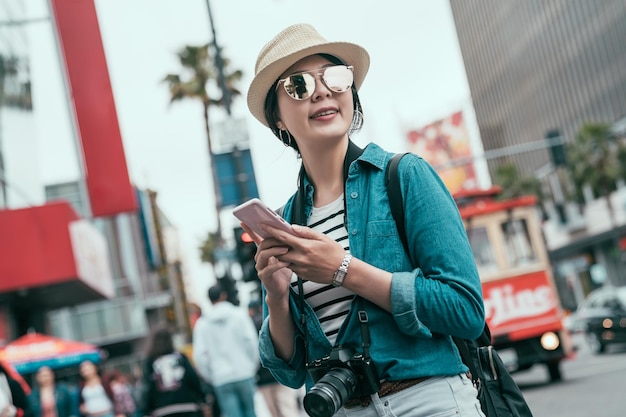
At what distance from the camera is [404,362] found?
81.1 inches

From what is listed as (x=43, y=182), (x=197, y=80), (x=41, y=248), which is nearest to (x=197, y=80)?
(x=197, y=80)

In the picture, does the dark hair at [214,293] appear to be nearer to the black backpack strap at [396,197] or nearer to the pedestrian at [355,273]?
the pedestrian at [355,273]

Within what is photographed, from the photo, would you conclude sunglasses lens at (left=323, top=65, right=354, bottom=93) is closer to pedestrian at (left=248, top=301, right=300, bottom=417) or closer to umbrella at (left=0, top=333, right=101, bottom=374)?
pedestrian at (left=248, top=301, right=300, bottom=417)

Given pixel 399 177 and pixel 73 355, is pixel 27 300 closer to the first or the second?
pixel 73 355

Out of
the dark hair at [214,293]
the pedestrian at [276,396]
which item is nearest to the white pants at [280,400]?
the pedestrian at [276,396]

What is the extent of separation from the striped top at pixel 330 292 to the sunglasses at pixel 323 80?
306 millimetres

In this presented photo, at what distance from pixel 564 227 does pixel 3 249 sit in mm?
56938

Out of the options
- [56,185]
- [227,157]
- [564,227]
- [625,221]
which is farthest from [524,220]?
[564,227]

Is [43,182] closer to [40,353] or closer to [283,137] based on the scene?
[40,353]

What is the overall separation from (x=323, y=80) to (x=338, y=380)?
0.84 metres

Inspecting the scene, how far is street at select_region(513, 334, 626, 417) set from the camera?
9.64 meters

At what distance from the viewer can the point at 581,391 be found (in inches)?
470

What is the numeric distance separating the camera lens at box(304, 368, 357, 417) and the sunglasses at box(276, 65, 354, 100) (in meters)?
0.79

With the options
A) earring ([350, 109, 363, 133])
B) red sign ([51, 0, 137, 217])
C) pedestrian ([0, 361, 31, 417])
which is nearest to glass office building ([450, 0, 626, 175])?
red sign ([51, 0, 137, 217])
